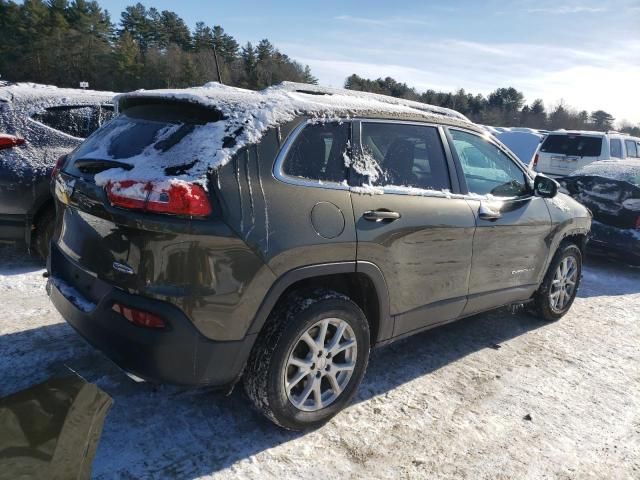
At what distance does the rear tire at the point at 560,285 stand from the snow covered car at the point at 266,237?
57.4 inches

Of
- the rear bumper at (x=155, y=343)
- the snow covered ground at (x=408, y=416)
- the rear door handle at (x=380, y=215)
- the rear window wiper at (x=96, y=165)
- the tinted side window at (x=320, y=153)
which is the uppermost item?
the tinted side window at (x=320, y=153)

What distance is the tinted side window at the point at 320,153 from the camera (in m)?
2.51

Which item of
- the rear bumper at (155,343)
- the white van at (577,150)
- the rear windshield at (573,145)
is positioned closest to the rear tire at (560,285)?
the rear bumper at (155,343)

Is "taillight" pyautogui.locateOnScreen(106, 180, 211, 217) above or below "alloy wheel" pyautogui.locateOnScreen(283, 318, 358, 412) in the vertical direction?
above

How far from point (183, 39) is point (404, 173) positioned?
7174 centimetres

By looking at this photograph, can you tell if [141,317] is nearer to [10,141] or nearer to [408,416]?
[408,416]

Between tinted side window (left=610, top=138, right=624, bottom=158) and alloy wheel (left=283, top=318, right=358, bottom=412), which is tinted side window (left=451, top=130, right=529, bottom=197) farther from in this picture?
tinted side window (left=610, top=138, right=624, bottom=158)

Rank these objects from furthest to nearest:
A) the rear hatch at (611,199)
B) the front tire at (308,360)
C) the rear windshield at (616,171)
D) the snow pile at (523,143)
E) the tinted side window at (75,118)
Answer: the snow pile at (523,143) < the rear windshield at (616,171) < the rear hatch at (611,199) < the tinted side window at (75,118) < the front tire at (308,360)

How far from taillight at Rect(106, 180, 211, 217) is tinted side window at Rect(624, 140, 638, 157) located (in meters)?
12.9

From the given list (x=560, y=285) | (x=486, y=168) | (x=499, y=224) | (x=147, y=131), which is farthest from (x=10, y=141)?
(x=560, y=285)

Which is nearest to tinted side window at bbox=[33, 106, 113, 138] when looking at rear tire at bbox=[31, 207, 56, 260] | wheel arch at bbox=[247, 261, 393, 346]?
rear tire at bbox=[31, 207, 56, 260]

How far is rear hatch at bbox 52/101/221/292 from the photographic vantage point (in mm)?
2129

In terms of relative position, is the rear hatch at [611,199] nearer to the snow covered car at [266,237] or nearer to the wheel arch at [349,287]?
the snow covered car at [266,237]

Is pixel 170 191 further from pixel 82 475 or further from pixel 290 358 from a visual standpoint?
pixel 82 475
